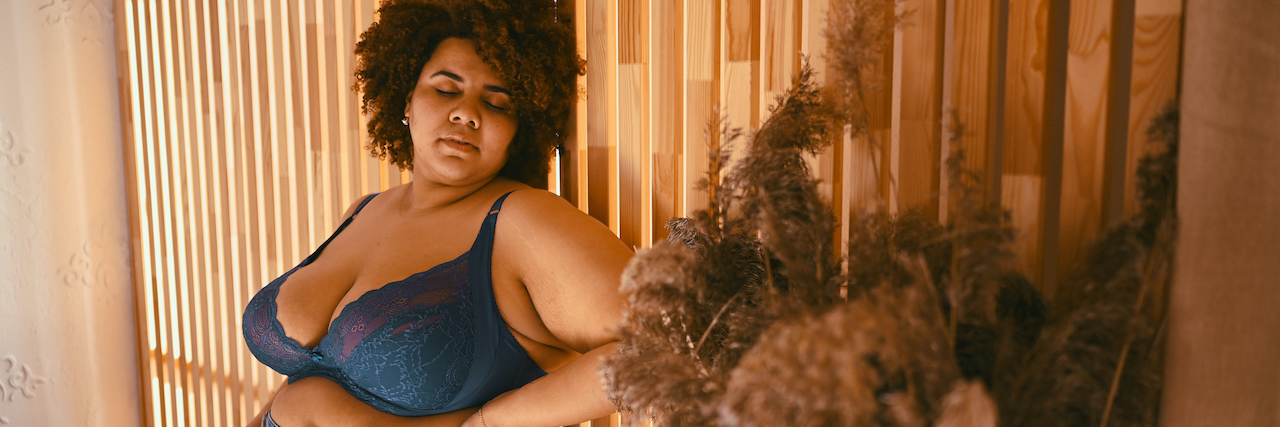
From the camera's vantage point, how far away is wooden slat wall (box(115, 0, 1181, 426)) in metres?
0.69

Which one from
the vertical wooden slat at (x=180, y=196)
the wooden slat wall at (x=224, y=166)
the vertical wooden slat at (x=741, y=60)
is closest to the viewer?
the vertical wooden slat at (x=741, y=60)

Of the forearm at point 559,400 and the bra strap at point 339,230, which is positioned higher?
the bra strap at point 339,230

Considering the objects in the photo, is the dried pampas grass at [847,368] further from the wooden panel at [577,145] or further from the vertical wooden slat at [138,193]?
the vertical wooden slat at [138,193]

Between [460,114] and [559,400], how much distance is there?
0.53 meters

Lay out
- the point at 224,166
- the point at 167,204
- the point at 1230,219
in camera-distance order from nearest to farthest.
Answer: the point at 1230,219, the point at 224,166, the point at 167,204

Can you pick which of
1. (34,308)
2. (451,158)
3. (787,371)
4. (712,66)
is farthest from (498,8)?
(34,308)

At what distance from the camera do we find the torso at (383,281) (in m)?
1.17

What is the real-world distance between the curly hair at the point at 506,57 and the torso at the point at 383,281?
0.35ft

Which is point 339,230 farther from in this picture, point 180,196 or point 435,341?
point 180,196

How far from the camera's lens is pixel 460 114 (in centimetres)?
122

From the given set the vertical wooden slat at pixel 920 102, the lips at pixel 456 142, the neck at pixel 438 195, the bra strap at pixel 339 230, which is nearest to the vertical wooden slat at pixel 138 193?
the bra strap at pixel 339 230

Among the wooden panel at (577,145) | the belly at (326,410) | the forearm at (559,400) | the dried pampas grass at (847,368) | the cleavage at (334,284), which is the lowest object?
the belly at (326,410)

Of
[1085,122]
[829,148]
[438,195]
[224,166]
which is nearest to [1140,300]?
[1085,122]

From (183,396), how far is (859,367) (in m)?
2.79
